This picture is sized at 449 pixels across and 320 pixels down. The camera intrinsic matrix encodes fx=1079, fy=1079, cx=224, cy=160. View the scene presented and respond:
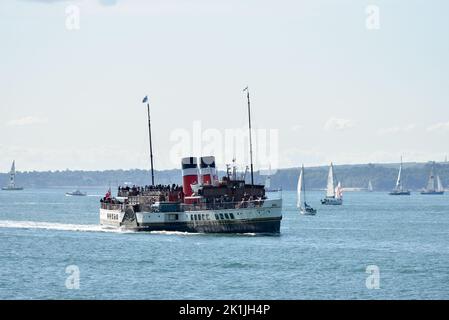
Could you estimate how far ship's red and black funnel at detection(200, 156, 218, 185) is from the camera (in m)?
108

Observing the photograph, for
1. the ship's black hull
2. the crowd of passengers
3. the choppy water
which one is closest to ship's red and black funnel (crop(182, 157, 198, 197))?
the crowd of passengers

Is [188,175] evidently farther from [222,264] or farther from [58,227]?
[222,264]

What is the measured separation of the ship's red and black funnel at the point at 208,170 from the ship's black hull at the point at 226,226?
544 cm

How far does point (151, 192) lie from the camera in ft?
362

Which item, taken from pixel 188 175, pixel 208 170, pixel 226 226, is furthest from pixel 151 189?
pixel 226 226

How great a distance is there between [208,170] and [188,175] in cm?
217

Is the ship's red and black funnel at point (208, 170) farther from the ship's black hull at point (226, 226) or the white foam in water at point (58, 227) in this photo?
the white foam in water at point (58, 227)

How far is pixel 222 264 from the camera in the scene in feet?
251

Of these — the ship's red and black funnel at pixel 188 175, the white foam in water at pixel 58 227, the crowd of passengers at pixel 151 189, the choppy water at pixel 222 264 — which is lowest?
the choppy water at pixel 222 264

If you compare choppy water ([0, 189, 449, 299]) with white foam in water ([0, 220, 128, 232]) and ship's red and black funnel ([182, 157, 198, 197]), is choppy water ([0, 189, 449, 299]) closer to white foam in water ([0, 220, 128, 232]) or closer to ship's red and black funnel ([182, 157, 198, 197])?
white foam in water ([0, 220, 128, 232])

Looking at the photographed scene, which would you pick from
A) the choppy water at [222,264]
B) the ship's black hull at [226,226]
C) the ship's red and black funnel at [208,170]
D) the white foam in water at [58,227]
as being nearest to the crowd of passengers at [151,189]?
the ship's red and black funnel at [208,170]

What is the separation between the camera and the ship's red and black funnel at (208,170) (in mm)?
108438

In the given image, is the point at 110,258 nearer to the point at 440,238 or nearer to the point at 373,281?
the point at 373,281
